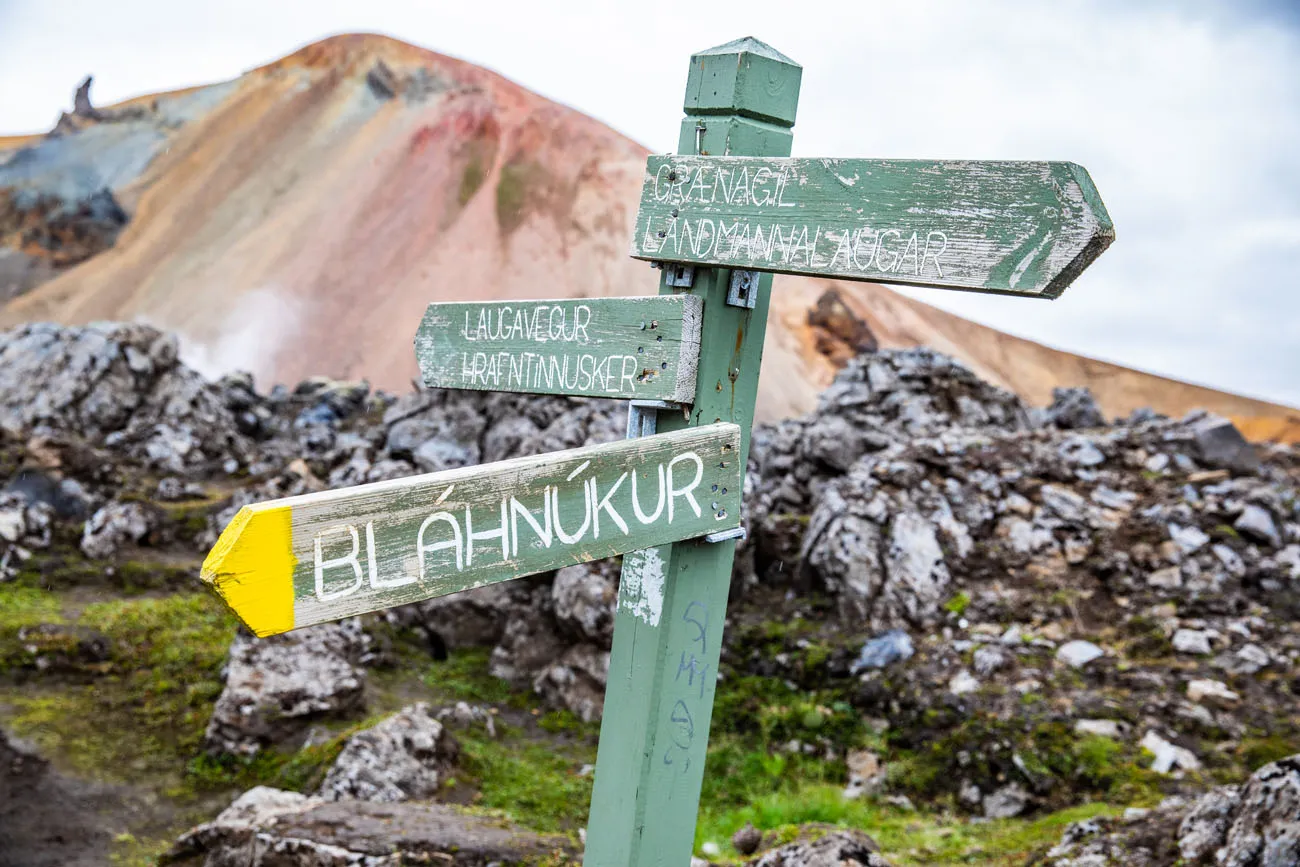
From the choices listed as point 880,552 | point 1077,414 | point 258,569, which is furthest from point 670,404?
point 1077,414

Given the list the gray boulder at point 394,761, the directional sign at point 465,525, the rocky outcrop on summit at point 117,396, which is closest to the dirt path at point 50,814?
the gray boulder at point 394,761

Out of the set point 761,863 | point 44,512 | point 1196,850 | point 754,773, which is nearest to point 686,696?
point 761,863

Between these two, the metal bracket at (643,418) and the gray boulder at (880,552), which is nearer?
the metal bracket at (643,418)

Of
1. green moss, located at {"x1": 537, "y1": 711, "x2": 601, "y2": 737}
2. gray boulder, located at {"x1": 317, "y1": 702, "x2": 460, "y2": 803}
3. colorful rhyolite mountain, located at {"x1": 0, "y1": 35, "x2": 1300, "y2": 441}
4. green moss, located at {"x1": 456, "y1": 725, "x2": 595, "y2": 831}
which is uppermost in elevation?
colorful rhyolite mountain, located at {"x1": 0, "y1": 35, "x2": 1300, "y2": 441}

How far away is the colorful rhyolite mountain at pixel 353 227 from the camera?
31.2 meters

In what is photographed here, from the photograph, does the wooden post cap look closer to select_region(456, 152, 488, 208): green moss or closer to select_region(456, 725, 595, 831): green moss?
select_region(456, 725, 595, 831): green moss

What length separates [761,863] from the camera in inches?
134

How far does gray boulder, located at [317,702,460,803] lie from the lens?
5.03 m

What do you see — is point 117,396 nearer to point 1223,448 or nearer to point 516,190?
point 1223,448

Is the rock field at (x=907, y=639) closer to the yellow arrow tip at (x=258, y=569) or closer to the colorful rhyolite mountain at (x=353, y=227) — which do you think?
the yellow arrow tip at (x=258, y=569)

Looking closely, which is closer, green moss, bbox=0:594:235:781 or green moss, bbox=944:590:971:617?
green moss, bbox=0:594:235:781

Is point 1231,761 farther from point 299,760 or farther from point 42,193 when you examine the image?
point 42,193

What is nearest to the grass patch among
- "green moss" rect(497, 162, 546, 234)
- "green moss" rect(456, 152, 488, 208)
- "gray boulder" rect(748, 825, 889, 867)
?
"gray boulder" rect(748, 825, 889, 867)

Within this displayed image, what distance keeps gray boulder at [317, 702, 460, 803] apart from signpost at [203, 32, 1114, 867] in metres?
3.23
